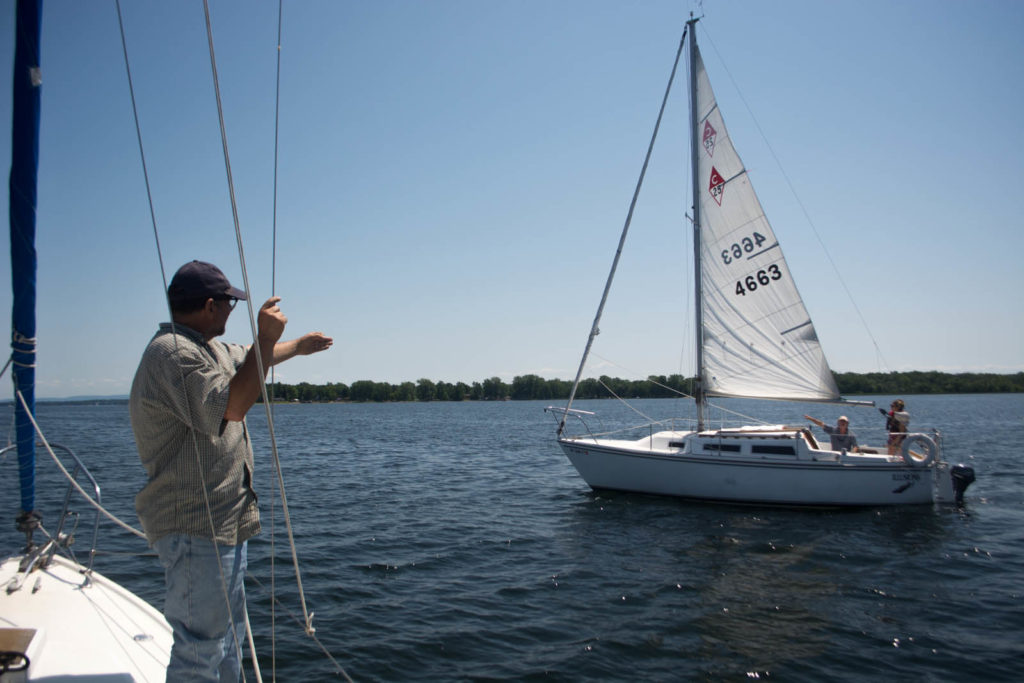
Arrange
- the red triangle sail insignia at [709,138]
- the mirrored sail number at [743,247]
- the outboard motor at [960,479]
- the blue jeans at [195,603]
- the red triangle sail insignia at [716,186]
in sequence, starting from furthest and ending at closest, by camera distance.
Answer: the red triangle sail insignia at [709,138] < the red triangle sail insignia at [716,186] < the mirrored sail number at [743,247] < the outboard motor at [960,479] < the blue jeans at [195,603]

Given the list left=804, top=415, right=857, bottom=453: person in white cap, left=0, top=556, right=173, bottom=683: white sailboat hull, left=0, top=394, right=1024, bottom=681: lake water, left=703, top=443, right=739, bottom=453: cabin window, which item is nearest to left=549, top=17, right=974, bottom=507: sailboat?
left=703, top=443, right=739, bottom=453: cabin window

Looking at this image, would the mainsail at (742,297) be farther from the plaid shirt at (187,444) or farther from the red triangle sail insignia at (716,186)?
the plaid shirt at (187,444)

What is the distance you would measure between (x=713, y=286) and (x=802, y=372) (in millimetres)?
3250

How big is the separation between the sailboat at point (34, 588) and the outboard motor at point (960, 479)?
1679cm

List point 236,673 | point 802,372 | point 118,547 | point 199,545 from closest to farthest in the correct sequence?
point 199,545
point 236,673
point 118,547
point 802,372

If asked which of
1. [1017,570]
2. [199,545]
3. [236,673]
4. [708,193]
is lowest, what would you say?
[1017,570]

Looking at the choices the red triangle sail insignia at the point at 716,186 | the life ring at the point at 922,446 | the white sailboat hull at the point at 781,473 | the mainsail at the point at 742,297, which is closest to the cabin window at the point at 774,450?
the white sailboat hull at the point at 781,473

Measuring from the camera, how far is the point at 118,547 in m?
10.8

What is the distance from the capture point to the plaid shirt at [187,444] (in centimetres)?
224

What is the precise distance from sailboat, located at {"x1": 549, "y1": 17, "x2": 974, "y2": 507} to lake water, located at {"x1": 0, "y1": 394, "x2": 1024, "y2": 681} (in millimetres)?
619

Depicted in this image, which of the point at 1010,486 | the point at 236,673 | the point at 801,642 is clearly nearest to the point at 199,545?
the point at 236,673

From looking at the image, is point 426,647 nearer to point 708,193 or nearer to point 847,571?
point 847,571

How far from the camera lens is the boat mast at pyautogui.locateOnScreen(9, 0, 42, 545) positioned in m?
3.78

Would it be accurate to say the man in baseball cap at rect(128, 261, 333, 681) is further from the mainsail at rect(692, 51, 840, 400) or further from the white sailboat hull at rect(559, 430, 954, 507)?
the mainsail at rect(692, 51, 840, 400)
